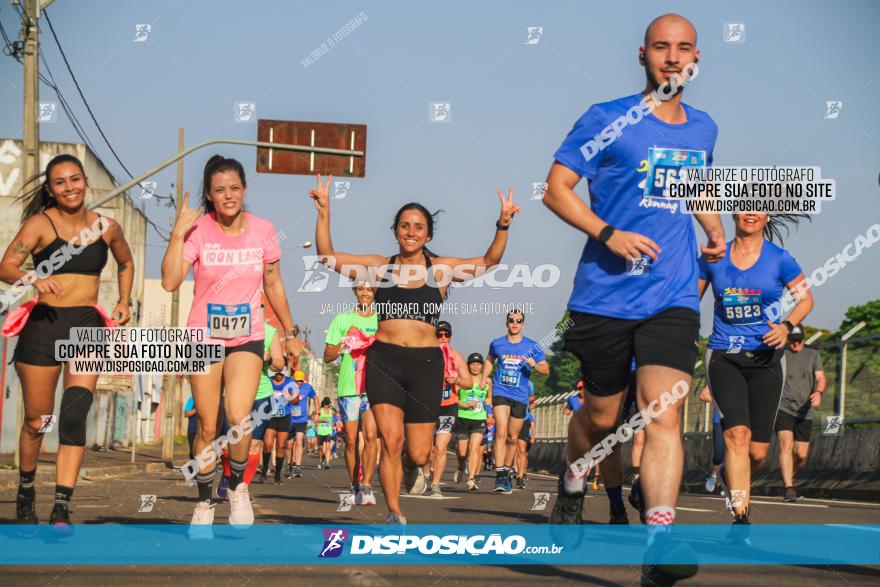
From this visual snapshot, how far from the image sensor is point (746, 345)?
895 centimetres

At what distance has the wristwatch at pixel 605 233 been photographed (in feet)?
18.9

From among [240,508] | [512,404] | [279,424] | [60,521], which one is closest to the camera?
[60,521]

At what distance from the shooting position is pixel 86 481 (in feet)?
60.5

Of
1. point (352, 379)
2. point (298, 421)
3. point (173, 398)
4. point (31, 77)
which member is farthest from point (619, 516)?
point (173, 398)

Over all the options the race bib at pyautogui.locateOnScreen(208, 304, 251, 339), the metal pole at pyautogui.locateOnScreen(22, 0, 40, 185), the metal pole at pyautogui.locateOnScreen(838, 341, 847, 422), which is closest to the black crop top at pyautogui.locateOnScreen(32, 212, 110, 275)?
the race bib at pyautogui.locateOnScreen(208, 304, 251, 339)

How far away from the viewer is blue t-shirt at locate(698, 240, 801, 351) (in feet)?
29.5

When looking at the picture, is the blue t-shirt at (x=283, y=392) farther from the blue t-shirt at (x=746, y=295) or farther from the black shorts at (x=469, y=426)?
the blue t-shirt at (x=746, y=295)

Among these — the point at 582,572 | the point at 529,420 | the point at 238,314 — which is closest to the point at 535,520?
the point at 238,314

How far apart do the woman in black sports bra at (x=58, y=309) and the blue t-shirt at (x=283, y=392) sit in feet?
31.7

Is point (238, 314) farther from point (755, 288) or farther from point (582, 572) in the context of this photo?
point (755, 288)

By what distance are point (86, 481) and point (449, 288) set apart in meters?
11.2

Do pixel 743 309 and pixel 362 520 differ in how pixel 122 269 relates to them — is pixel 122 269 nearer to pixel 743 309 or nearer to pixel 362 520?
pixel 362 520

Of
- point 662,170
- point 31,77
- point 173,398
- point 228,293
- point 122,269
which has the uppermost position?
point 31,77

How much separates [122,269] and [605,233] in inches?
162
